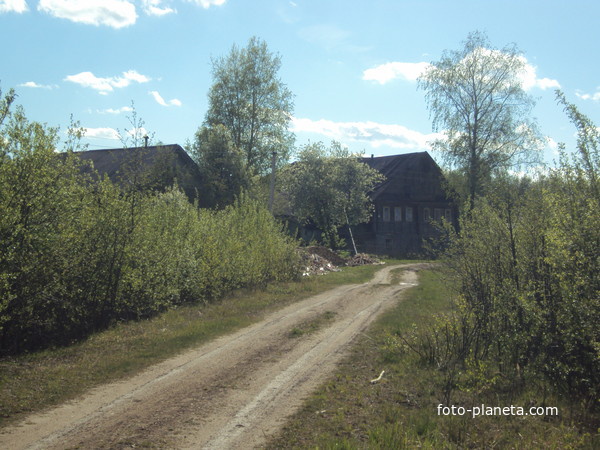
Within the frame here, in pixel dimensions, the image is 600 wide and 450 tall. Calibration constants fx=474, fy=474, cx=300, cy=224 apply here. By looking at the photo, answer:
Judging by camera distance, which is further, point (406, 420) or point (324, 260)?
point (324, 260)

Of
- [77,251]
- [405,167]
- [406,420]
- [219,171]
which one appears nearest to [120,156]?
[219,171]

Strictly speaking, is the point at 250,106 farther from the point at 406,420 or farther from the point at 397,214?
the point at 406,420

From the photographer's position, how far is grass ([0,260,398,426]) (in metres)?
6.50

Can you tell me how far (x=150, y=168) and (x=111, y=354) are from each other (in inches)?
185

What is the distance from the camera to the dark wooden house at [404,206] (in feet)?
134

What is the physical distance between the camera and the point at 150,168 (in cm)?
1146

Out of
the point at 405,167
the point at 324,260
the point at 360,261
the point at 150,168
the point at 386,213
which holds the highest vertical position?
the point at 405,167

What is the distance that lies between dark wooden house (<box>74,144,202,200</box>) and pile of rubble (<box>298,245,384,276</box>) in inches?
276

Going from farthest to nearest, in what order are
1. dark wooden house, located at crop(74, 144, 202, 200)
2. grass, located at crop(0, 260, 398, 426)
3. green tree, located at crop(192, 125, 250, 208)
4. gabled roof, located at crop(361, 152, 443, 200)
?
gabled roof, located at crop(361, 152, 443, 200)
green tree, located at crop(192, 125, 250, 208)
dark wooden house, located at crop(74, 144, 202, 200)
grass, located at crop(0, 260, 398, 426)

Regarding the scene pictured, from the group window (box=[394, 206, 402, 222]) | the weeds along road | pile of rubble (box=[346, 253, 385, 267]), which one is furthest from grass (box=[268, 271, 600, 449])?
window (box=[394, 206, 402, 222])

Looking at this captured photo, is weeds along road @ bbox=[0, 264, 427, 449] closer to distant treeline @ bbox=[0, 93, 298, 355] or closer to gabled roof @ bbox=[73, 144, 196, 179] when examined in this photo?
distant treeline @ bbox=[0, 93, 298, 355]

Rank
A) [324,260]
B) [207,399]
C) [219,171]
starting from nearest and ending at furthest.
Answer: [207,399] → [324,260] → [219,171]

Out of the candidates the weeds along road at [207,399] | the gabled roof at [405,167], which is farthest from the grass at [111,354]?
the gabled roof at [405,167]

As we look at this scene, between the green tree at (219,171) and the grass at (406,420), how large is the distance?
26.8 meters
